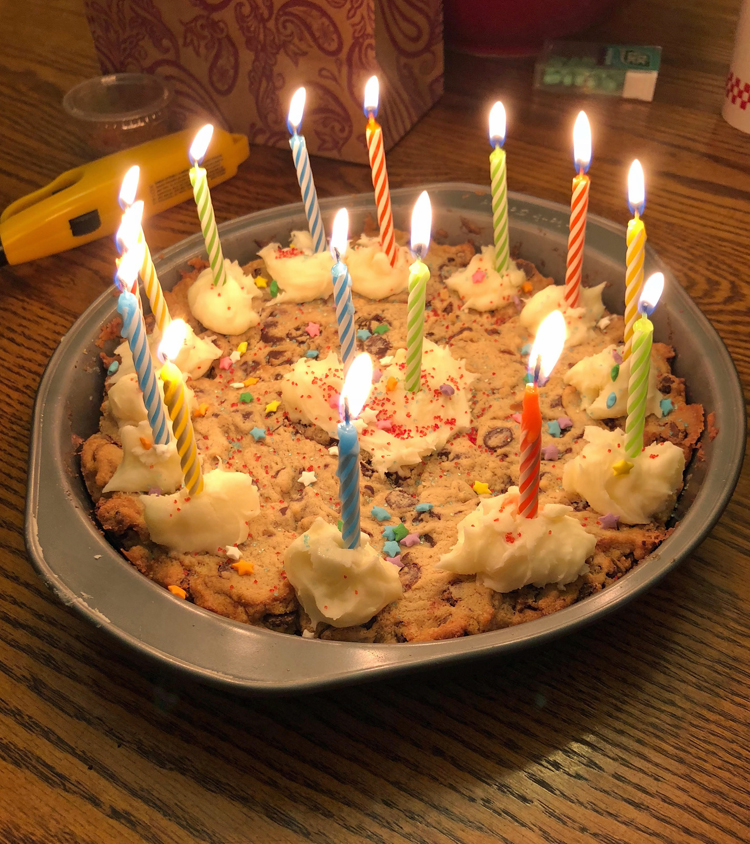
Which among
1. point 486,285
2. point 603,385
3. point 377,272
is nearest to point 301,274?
point 377,272

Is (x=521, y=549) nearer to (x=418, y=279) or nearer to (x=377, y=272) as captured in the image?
(x=418, y=279)

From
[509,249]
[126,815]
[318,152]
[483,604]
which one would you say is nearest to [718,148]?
[509,249]

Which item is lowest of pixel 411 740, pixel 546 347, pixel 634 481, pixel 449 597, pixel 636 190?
pixel 411 740

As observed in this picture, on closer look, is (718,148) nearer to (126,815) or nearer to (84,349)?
(84,349)

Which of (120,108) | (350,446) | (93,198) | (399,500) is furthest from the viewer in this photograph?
(120,108)

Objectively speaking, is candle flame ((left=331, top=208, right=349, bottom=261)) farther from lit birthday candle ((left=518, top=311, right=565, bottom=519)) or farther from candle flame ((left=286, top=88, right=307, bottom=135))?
lit birthday candle ((left=518, top=311, right=565, bottom=519))

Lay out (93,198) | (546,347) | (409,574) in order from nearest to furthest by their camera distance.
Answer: (546,347)
(409,574)
(93,198)

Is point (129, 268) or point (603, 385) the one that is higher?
point (129, 268)

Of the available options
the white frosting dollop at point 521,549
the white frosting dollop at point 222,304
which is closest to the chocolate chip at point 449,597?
the white frosting dollop at point 521,549

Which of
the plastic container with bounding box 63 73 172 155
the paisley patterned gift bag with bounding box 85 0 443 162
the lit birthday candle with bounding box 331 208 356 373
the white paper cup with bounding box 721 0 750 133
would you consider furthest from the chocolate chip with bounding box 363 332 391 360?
the white paper cup with bounding box 721 0 750 133
